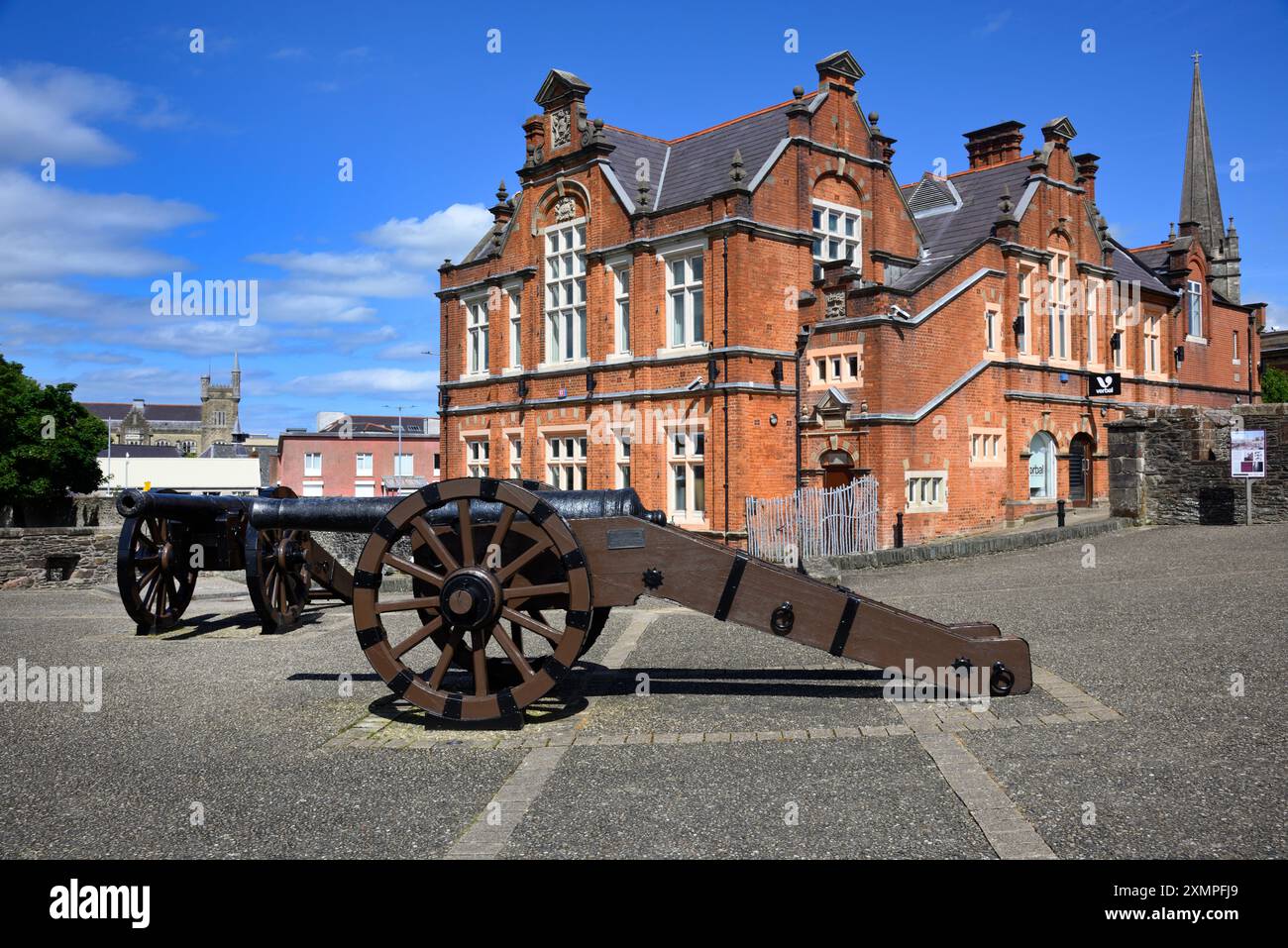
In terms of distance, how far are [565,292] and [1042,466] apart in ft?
43.4

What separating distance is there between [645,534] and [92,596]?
12873 millimetres

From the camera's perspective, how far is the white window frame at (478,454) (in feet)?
92.1

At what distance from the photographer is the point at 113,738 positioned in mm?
6484

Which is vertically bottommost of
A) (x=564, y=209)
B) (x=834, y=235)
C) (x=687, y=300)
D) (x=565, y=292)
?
(x=687, y=300)

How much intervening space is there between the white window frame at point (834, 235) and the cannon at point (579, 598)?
55.7 ft

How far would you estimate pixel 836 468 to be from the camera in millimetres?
21672

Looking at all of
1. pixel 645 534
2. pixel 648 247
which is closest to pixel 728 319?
pixel 648 247

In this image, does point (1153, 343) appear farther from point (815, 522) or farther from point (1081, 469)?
point (815, 522)

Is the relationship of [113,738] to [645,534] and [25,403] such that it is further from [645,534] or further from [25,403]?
[25,403]

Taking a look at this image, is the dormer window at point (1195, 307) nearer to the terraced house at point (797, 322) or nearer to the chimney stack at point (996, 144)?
the terraced house at point (797, 322)

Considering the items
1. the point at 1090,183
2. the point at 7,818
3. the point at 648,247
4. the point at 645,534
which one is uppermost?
the point at 1090,183

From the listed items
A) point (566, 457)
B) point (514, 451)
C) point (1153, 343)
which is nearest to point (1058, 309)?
point (1153, 343)
